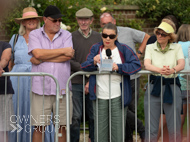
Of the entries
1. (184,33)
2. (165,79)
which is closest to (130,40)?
(184,33)

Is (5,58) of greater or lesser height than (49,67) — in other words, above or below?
above

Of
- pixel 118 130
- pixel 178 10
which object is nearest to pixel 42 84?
pixel 118 130

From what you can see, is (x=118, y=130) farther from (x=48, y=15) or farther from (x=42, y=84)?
(x=48, y=15)

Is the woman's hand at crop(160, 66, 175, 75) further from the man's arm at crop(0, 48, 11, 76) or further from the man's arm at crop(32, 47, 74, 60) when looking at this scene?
the man's arm at crop(0, 48, 11, 76)

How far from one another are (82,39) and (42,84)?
1153mm

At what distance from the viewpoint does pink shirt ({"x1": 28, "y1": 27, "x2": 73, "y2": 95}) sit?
4355mm

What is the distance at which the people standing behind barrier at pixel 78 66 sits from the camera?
16.3 ft

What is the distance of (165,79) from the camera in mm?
4387

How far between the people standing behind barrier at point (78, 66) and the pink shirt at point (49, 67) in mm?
504

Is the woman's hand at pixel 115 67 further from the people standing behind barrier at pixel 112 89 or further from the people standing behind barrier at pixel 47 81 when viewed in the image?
the people standing behind barrier at pixel 47 81

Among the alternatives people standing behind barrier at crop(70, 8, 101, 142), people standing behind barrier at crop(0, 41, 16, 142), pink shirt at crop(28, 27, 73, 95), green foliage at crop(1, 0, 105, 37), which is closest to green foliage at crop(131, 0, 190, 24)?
green foliage at crop(1, 0, 105, 37)

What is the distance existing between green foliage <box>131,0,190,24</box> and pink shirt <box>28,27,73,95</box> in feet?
14.1

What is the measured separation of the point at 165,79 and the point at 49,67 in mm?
1467

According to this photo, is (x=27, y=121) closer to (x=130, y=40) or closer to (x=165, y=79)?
(x=165, y=79)
